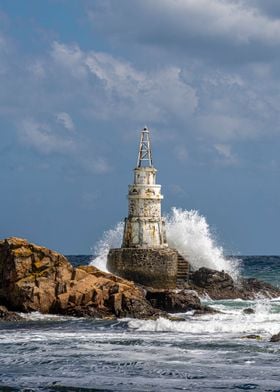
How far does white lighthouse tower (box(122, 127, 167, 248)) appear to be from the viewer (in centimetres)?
4150

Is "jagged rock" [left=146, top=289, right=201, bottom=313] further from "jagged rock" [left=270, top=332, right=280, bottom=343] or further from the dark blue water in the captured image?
"jagged rock" [left=270, top=332, right=280, bottom=343]

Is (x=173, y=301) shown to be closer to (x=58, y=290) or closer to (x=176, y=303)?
(x=176, y=303)

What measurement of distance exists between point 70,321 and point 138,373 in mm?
9470

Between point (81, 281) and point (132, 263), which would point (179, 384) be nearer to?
point (81, 281)

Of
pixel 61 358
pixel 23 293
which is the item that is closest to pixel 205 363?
pixel 61 358

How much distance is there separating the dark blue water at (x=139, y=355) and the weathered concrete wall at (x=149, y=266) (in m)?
10.3

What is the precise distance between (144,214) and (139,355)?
67.4 feet

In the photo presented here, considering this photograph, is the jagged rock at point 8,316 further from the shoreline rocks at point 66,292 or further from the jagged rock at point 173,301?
the jagged rock at point 173,301

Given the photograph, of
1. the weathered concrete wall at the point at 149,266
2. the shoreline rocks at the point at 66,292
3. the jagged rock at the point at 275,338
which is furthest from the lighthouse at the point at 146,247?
the jagged rock at the point at 275,338

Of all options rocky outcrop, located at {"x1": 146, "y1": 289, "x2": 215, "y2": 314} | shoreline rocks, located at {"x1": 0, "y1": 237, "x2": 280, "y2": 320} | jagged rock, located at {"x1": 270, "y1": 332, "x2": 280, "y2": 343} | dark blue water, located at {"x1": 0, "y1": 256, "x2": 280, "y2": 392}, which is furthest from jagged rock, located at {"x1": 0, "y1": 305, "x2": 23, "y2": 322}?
jagged rock, located at {"x1": 270, "y1": 332, "x2": 280, "y2": 343}

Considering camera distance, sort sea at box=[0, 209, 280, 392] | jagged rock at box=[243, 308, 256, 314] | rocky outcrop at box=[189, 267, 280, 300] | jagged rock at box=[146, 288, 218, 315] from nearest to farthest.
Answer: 1. sea at box=[0, 209, 280, 392]
2. jagged rock at box=[146, 288, 218, 315]
3. jagged rock at box=[243, 308, 256, 314]
4. rocky outcrop at box=[189, 267, 280, 300]

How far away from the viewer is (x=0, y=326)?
26766 millimetres

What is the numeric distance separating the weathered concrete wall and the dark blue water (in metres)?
10.3

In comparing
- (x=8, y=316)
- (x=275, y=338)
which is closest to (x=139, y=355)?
(x=275, y=338)
